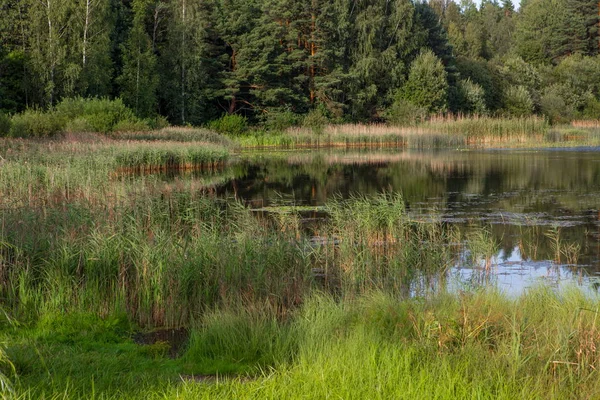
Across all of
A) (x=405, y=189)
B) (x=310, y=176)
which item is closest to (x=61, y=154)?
(x=310, y=176)

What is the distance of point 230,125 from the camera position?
4781 cm

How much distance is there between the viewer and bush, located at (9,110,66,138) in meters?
25.3

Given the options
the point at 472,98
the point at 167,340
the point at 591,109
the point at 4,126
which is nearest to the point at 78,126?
the point at 4,126

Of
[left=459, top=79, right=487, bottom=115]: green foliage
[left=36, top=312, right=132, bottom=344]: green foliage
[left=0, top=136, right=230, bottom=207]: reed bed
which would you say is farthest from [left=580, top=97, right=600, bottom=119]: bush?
[left=36, top=312, right=132, bottom=344]: green foliage

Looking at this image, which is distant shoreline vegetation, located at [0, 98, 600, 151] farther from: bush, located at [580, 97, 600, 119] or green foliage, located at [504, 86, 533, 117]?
bush, located at [580, 97, 600, 119]

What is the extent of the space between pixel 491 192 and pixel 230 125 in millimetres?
31527

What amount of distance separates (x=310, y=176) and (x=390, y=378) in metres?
19.9

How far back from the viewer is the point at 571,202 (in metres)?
15.8

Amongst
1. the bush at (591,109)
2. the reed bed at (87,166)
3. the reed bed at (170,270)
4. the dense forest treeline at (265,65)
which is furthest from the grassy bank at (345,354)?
the bush at (591,109)

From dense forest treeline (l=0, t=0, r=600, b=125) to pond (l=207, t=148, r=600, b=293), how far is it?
1437 cm

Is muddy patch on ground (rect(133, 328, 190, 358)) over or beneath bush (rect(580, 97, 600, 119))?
beneath

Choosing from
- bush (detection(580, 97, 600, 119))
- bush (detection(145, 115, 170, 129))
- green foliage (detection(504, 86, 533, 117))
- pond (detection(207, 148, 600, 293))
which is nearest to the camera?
pond (detection(207, 148, 600, 293))

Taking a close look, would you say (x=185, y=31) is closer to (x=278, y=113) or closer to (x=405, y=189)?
(x=278, y=113)

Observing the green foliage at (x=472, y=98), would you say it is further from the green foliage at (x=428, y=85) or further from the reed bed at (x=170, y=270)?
the reed bed at (x=170, y=270)
